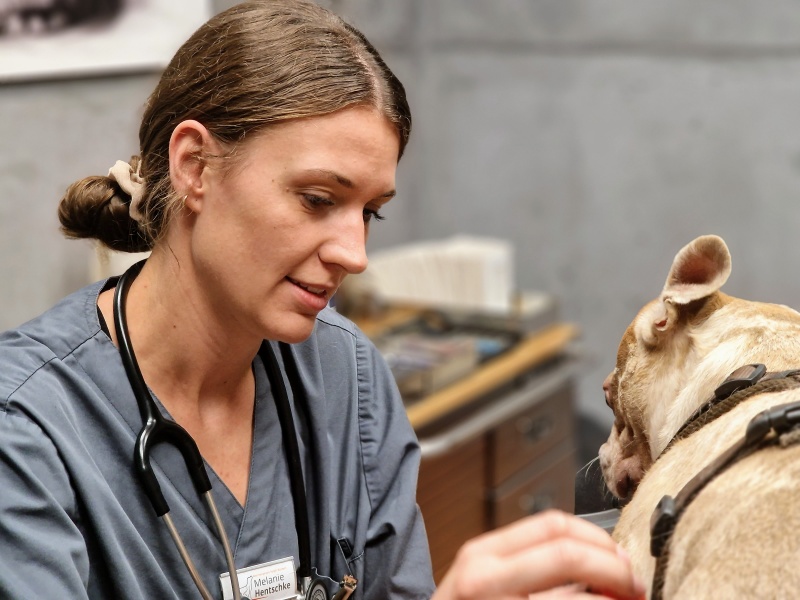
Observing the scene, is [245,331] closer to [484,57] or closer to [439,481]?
[439,481]

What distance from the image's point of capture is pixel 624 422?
1.25m

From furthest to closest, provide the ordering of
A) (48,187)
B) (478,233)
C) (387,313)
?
(478,233), (387,313), (48,187)

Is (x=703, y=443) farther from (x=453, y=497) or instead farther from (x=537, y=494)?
(x=537, y=494)

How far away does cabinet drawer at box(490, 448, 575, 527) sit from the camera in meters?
2.92

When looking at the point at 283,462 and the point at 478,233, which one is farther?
the point at 478,233

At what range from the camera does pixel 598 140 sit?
12.0 ft

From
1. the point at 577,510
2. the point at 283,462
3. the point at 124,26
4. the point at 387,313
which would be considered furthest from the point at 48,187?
the point at 577,510

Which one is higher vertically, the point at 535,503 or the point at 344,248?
the point at 344,248

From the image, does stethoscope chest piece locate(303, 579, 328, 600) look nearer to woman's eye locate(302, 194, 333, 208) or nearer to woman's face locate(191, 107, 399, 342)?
woman's face locate(191, 107, 399, 342)

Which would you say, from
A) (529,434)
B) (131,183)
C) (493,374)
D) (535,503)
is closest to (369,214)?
(131,183)

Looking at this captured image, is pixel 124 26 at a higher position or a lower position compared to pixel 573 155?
higher

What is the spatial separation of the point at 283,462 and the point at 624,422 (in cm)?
45

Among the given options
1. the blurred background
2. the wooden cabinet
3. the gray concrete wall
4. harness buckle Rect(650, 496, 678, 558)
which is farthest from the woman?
the gray concrete wall

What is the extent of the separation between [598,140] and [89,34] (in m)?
1.90
